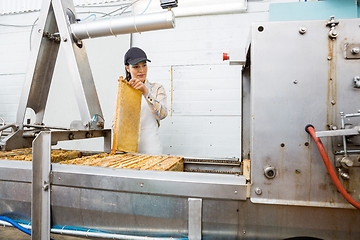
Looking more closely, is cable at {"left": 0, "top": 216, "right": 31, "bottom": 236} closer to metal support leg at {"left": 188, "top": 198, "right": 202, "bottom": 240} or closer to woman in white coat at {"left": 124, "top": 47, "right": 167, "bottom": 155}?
metal support leg at {"left": 188, "top": 198, "right": 202, "bottom": 240}

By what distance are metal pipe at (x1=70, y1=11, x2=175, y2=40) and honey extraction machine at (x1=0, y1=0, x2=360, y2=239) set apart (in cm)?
63

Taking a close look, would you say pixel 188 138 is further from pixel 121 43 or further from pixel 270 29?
pixel 270 29

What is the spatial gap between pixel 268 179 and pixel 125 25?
48.3 inches

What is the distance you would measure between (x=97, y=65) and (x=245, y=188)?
3098 mm

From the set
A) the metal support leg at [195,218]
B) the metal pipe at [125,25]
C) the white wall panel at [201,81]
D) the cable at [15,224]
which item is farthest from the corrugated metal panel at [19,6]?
the metal support leg at [195,218]

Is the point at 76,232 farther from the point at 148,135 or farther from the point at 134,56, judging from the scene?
the point at 134,56

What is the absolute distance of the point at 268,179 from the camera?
0.72 meters


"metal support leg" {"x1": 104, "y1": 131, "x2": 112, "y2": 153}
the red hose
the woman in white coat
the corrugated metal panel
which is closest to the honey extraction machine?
the red hose

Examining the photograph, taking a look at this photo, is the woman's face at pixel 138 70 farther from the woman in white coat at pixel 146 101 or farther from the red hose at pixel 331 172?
the red hose at pixel 331 172

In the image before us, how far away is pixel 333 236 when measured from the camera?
28.0 inches

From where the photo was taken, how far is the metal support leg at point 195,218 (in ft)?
2.56

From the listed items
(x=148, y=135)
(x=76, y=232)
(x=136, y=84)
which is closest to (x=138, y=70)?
(x=136, y=84)

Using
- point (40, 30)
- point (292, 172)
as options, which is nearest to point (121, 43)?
point (40, 30)

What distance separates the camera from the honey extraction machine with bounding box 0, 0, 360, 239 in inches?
26.6
